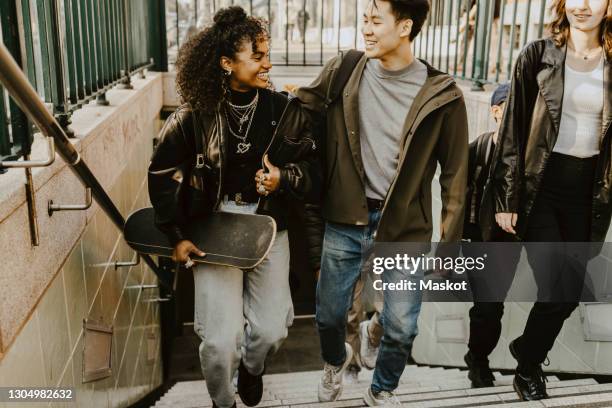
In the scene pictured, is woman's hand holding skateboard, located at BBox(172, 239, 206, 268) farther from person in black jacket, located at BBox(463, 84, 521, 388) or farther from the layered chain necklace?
person in black jacket, located at BBox(463, 84, 521, 388)

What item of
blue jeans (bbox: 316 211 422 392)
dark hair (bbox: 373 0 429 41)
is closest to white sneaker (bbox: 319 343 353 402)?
blue jeans (bbox: 316 211 422 392)

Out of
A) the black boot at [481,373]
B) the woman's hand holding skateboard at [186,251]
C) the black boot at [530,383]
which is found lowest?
the black boot at [481,373]

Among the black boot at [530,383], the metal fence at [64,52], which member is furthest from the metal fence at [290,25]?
the black boot at [530,383]

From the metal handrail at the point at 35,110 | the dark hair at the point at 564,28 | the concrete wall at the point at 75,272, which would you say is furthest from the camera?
the dark hair at the point at 564,28

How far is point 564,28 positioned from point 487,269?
1.29 m

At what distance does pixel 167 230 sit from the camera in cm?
250

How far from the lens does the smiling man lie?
8.32 ft

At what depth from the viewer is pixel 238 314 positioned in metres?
2.60

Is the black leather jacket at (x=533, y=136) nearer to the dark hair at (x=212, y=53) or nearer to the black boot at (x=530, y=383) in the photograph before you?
the black boot at (x=530, y=383)

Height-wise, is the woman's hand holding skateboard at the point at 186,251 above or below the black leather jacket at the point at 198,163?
below

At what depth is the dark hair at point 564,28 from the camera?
2488 millimetres

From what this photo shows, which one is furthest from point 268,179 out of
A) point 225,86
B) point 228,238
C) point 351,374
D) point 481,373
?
point 351,374

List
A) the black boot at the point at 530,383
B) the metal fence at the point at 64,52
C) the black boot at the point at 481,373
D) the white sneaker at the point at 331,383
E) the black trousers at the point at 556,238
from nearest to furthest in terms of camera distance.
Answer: the metal fence at the point at 64,52 < the black trousers at the point at 556,238 < the black boot at the point at 530,383 < the white sneaker at the point at 331,383 < the black boot at the point at 481,373

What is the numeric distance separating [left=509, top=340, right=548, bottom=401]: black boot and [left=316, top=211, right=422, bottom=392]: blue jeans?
1.90 feet
